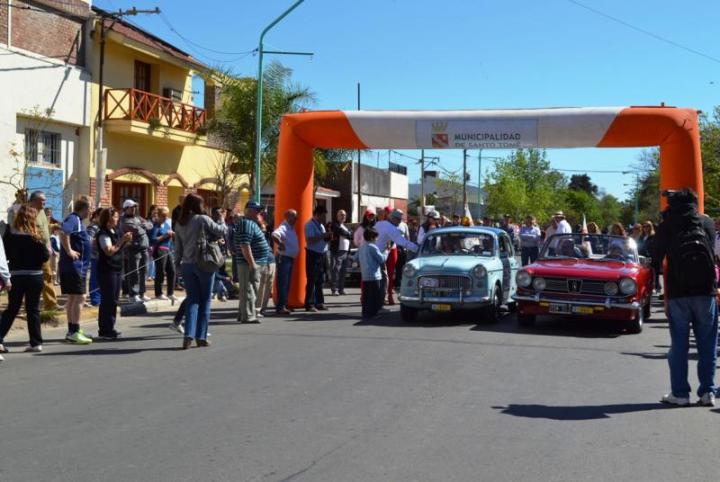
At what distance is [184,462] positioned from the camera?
5379mm

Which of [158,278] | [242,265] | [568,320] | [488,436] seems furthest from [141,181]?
[488,436]

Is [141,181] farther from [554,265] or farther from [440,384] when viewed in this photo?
[440,384]

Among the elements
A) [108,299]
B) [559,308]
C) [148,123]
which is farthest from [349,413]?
[148,123]

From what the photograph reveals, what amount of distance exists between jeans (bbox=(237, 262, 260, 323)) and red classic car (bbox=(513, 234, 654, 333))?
416 centimetres

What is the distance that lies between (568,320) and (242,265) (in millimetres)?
5689

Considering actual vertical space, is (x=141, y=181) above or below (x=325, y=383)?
above

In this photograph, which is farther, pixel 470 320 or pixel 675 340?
pixel 470 320

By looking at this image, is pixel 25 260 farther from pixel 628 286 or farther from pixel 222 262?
pixel 628 286

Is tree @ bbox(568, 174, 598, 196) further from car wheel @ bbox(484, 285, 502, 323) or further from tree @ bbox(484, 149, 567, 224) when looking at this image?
car wheel @ bbox(484, 285, 502, 323)

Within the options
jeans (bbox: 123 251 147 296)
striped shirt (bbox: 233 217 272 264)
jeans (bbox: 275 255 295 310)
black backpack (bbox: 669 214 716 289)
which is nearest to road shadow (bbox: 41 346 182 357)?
striped shirt (bbox: 233 217 272 264)

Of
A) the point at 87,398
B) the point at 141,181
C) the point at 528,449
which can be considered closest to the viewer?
the point at 528,449

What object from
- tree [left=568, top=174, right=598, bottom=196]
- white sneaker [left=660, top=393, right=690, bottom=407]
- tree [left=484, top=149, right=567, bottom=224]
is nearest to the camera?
white sneaker [left=660, top=393, right=690, bottom=407]

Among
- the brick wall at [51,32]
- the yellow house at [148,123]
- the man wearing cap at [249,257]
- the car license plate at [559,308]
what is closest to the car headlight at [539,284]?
the car license plate at [559,308]

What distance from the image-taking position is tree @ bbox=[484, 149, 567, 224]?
7969 centimetres
